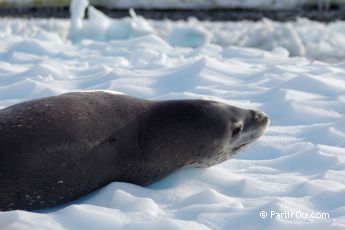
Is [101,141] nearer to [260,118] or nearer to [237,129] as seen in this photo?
[237,129]

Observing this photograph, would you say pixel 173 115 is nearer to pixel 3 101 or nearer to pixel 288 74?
pixel 3 101

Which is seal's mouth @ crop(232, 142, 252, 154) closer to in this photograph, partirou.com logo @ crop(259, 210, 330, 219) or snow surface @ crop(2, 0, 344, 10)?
partirou.com logo @ crop(259, 210, 330, 219)

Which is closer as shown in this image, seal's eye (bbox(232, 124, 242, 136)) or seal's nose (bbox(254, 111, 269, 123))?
seal's eye (bbox(232, 124, 242, 136))

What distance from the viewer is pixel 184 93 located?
523cm

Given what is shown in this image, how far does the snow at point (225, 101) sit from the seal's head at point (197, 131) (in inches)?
3.8

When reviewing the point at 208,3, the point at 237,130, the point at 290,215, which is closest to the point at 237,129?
the point at 237,130

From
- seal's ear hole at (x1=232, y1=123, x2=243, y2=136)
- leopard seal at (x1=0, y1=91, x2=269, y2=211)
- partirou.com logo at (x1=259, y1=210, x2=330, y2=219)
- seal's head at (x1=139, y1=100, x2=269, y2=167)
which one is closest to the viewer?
partirou.com logo at (x1=259, y1=210, x2=330, y2=219)

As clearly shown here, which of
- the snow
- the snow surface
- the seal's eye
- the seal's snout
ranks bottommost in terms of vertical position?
the snow surface

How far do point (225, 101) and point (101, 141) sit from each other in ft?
6.53

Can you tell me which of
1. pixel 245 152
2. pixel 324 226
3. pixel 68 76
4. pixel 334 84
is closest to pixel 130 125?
pixel 245 152

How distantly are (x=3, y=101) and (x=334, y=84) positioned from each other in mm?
2544

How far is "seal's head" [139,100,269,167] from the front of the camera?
3.53 metres

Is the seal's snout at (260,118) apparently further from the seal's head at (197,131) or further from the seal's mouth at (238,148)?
the seal's mouth at (238,148)

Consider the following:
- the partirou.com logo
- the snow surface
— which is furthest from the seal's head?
the snow surface
